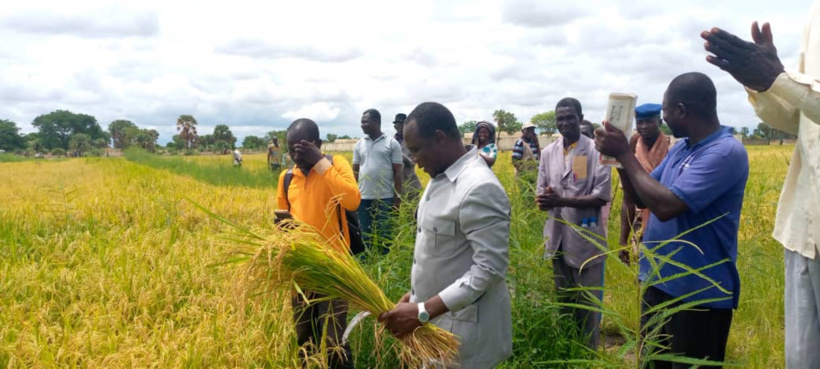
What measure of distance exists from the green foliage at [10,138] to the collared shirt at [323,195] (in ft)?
375

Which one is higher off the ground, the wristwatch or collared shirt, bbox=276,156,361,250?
collared shirt, bbox=276,156,361,250

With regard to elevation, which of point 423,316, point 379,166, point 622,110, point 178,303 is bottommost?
point 178,303

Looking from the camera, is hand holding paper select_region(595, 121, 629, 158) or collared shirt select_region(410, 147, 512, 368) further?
hand holding paper select_region(595, 121, 629, 158)

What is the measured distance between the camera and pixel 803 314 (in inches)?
73.1

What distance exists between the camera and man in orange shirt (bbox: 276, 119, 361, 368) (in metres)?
3.24

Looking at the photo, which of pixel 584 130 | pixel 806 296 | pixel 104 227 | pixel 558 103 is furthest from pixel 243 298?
pixel 104 227

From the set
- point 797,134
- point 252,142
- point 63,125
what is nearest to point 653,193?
point 797,134

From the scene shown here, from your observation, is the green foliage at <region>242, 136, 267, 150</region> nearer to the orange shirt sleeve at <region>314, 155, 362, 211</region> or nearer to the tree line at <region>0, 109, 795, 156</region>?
the tree line at <region>0, 109, 795, 156</region>

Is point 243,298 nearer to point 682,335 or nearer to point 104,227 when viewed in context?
point 682,335

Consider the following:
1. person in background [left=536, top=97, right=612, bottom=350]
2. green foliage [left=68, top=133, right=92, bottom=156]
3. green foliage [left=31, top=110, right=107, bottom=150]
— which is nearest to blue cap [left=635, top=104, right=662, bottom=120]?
person in background [left=536, top=97, right=612, bottom=350]

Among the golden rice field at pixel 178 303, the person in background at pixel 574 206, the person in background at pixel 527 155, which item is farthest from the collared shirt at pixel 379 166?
the person in background at pixel 574 206

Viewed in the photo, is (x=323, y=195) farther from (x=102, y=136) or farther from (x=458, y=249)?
(x=102, y=136)

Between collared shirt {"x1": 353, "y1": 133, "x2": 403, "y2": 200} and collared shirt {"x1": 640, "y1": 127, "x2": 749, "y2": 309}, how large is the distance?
3734 mm

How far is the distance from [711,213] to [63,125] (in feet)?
479
